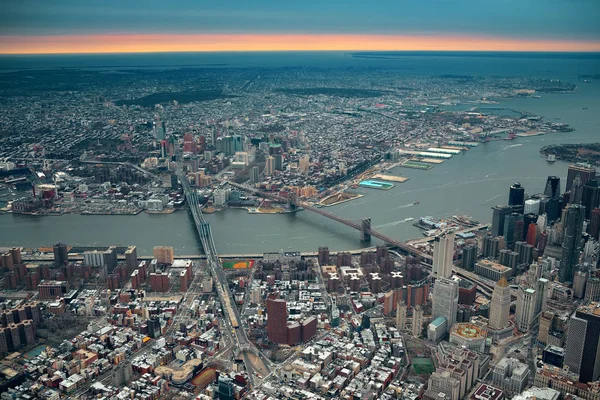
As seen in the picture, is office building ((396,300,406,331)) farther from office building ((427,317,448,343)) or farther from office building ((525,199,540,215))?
office building ((525,199,540,215))

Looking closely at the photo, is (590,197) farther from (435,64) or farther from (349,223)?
(435,64)

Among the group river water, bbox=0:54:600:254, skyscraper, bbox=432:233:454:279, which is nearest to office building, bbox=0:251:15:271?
river water, bbox=0:54:600:254

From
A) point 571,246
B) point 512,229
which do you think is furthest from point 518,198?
point 571,246

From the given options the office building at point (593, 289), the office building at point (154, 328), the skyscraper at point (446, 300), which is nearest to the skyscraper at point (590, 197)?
the office building at point (593, 289)

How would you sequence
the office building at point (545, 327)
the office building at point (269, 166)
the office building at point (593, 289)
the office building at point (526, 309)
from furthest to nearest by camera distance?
the office building at point (269, 166)
the office building at point (593, 289)
the office building at point (526, 309)
the office building at point (545, 327)

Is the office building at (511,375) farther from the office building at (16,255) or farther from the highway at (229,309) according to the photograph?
the office building at (16,255)

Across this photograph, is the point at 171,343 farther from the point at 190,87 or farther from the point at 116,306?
the point at 190,87
